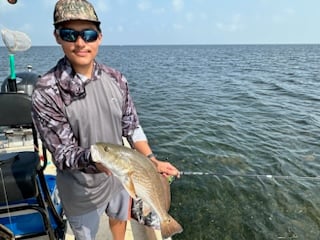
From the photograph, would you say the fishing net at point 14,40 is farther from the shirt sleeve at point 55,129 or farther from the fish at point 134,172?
the fish at point 134,172

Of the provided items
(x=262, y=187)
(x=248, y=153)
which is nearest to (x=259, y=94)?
(x=248, y=153)

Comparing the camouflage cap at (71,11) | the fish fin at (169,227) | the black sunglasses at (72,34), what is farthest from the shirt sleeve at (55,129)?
the fish fin at (169,227)

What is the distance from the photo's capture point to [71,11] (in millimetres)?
2271

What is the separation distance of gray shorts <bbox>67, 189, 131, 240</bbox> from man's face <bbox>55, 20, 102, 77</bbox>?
1.35 metres

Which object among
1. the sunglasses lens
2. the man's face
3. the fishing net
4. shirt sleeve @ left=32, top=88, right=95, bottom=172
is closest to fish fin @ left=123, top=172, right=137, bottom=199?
shirt sleeve @ left=32, top=88, right=95, bottom=172

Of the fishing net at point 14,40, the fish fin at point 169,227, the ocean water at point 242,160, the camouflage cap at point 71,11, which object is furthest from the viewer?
the ocean water at point 242,160

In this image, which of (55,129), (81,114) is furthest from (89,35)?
(55,129)

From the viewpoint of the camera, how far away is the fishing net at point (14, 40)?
16.7 ft

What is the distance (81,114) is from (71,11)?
0.81 metres

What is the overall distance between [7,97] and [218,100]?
14.4m

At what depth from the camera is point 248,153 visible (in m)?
8.91

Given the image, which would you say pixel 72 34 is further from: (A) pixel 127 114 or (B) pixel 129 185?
(B) pixel 129 185

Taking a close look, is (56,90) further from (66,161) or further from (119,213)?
(119,213)

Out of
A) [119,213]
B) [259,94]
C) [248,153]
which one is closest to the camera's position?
[119,213]
